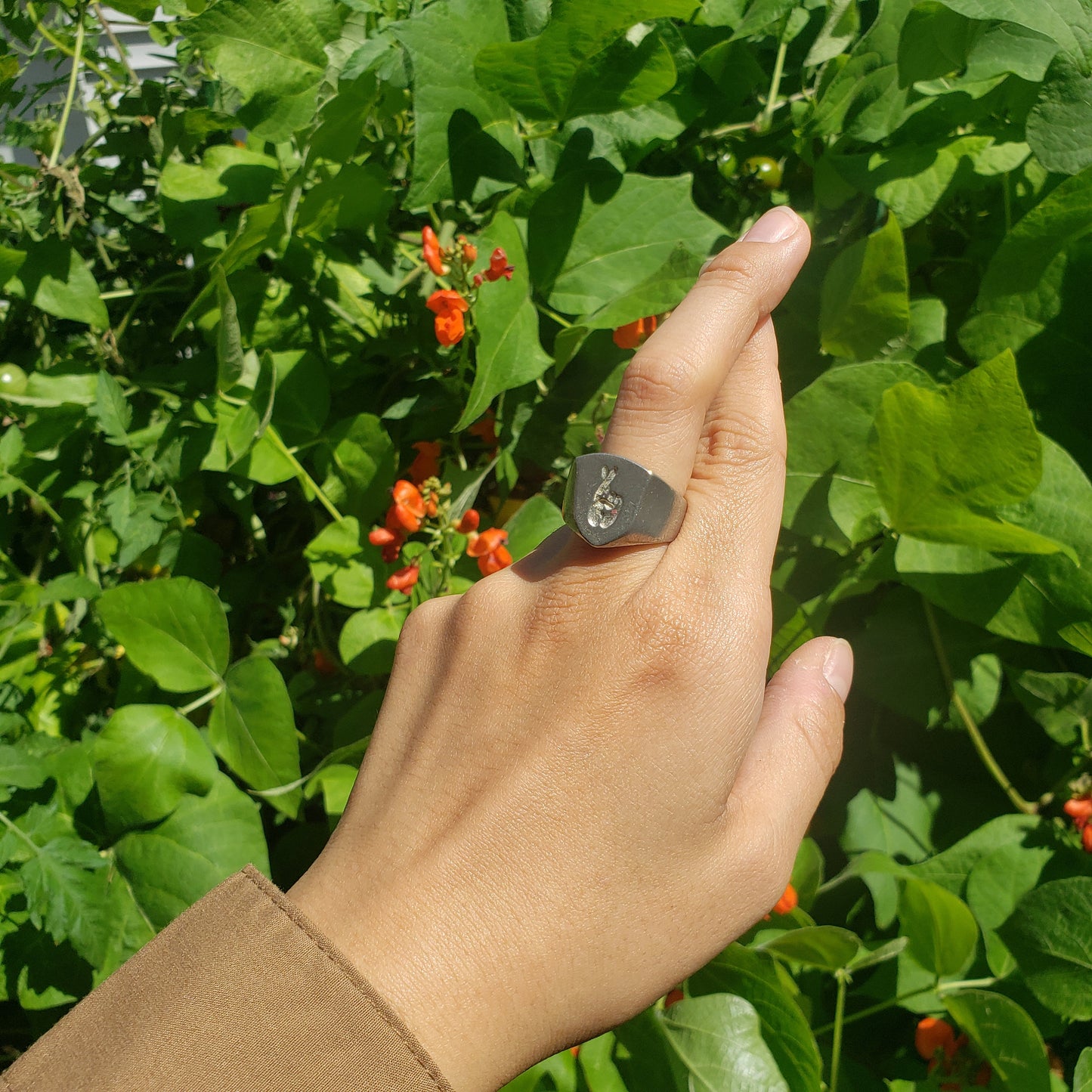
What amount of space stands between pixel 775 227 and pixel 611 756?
60cm

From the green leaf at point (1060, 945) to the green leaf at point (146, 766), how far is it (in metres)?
1.09

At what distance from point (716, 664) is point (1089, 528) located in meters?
0.49

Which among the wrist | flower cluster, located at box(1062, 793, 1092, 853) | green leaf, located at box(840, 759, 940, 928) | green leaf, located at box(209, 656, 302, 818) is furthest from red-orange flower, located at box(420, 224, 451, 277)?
flower cluster, located at box(1062, 793, 1092, 853)

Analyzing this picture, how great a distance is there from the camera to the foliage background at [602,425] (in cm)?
101

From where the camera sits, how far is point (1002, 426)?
35.1 inches

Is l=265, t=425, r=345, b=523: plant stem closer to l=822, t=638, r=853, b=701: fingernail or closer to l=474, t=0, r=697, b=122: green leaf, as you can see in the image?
l=474, t=0, r=697, b=122: green leaf

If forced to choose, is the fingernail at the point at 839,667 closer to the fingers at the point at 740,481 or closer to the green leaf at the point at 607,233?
the fingers at the point at 740,481

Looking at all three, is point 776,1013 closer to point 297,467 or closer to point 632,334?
point 632,334

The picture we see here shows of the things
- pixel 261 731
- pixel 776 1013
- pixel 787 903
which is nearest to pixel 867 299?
pixel 787 903

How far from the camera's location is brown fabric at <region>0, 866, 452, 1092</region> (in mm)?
666

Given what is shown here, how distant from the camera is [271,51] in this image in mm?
1165

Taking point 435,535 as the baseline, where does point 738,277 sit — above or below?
above

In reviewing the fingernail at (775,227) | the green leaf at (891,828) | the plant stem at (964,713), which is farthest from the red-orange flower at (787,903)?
the fingernail at (775,227)

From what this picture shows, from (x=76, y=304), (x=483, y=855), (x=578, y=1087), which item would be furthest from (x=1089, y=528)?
(x=76, y=304)
